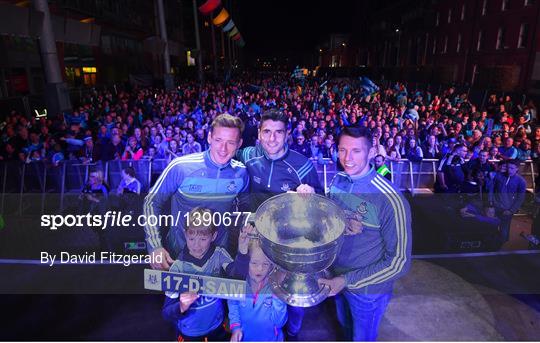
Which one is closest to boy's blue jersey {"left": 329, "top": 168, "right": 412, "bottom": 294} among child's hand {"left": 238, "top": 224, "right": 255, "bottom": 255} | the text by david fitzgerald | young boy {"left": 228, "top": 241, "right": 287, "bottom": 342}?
young boy {"left": 228, "top": 241, "right": 287, "bottom": 342}

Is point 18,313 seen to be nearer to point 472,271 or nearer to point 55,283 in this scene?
point 55,283

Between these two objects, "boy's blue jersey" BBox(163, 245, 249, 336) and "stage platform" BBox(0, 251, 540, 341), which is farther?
"stage platform" BBox(0, 251, 540, 341)

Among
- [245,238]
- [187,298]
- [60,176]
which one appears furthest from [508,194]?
[60,176]

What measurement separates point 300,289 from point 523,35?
3011 centimetres

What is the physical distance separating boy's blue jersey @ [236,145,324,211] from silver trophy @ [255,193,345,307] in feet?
3.54

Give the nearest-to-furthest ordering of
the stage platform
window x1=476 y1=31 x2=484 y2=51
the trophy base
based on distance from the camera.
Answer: the trophy base, the stage platform, window x1=476 y1=31 x2=484 y2=51

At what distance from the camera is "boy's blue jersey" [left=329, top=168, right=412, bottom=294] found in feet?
9.27

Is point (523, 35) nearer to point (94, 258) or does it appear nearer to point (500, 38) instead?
point (500, 38)

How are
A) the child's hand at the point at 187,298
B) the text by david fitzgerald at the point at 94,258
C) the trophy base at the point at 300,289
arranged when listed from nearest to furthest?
the trophy base at the point at 300,289, the child's hand at the point at 187,298, the text by david fitzgerald at the point at 94,258

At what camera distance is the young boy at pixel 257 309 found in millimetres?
2871

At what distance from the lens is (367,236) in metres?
2.92

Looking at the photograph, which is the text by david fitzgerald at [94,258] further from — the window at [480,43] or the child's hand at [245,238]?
the window at [480,43]

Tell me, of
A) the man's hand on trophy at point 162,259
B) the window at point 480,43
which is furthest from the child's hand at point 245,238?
the window at point 480,43

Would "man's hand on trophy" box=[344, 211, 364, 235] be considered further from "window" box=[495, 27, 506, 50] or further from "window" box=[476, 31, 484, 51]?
"window" box=[476, 31, 484, 51]
